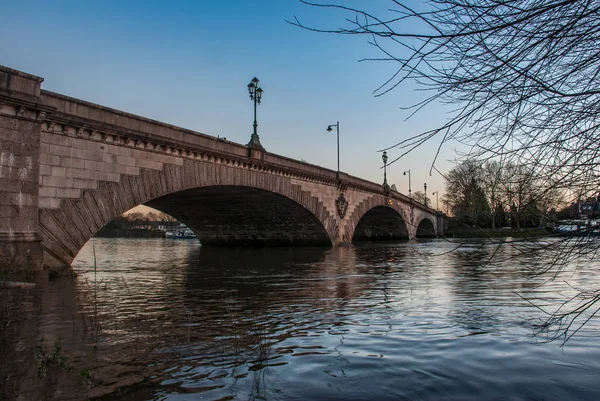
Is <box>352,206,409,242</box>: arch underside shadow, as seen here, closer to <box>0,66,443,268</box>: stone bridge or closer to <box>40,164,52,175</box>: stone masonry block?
<box>0,66,443,268</box>: stone bridge

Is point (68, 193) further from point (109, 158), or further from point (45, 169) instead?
point (109, 158)

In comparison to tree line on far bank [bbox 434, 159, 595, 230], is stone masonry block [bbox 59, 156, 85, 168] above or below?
above

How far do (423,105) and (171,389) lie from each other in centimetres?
301

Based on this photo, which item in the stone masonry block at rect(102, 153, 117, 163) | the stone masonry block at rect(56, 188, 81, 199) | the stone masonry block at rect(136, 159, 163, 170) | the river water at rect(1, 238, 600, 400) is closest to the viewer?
the river water at rect(1, 238, 600, 400)

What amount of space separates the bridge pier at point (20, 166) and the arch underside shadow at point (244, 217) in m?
11.8

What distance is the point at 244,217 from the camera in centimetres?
3419

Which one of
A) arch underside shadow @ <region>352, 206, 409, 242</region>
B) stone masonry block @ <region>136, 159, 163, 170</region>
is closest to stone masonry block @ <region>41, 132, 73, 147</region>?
stone masonry block @ <region>136, 159, 163, 170</region>

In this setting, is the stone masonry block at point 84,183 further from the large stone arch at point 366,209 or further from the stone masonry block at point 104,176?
the large stone arch at point 366,209

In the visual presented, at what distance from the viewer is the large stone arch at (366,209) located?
3767cm

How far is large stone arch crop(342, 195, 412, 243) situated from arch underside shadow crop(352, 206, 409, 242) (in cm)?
119

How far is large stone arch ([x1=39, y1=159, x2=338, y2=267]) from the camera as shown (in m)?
12.9

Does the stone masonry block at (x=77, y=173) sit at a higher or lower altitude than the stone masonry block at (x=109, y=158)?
lower

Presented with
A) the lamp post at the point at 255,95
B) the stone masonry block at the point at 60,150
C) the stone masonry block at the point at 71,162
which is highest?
the lamp post at the point at 255,95

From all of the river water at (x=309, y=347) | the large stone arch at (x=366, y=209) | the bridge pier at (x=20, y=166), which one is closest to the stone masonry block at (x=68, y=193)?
the bridge pier at (x=20, y=166)
